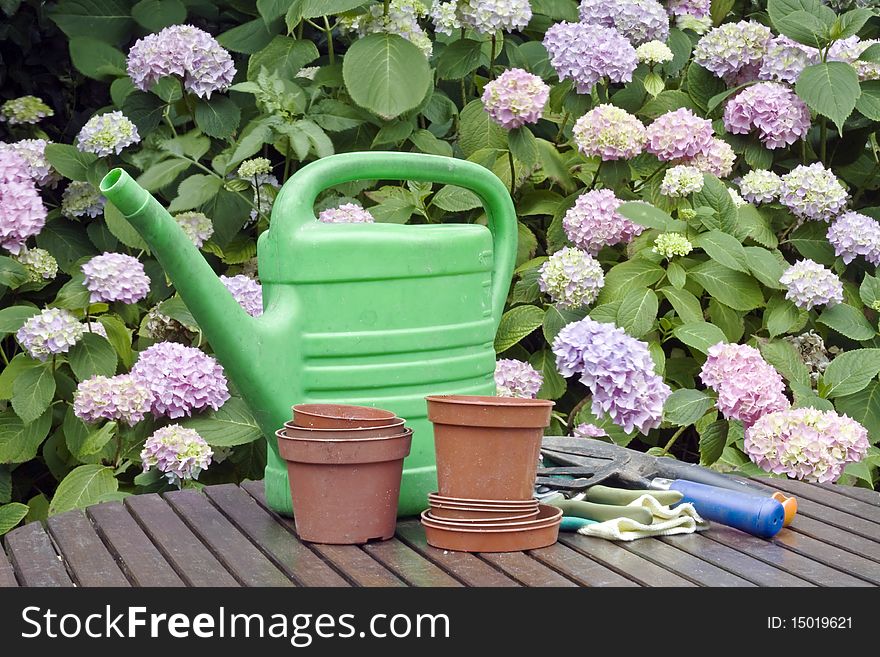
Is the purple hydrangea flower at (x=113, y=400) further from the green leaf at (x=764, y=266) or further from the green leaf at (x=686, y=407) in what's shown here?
the green leaf at (x=764, y=266)

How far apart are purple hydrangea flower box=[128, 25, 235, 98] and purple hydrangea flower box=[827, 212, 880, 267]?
1383 millimetres

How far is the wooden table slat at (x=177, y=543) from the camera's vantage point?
1219mm

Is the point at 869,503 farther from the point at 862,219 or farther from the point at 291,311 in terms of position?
the point at 862,219

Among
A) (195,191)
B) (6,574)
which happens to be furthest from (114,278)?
(6,574)

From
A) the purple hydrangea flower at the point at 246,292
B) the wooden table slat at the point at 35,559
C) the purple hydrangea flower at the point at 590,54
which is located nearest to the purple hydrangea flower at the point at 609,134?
the purple hydrangea flower at the point at 590,54

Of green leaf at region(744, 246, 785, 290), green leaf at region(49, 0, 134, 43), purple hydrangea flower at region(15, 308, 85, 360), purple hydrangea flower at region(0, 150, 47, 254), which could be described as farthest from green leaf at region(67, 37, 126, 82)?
green leaf at region(744, 246, 785, 290)

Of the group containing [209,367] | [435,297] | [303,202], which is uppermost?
[303,202]

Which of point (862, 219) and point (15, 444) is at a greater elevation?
point (862, 219)

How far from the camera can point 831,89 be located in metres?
2.62

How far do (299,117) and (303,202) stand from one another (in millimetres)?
1327
